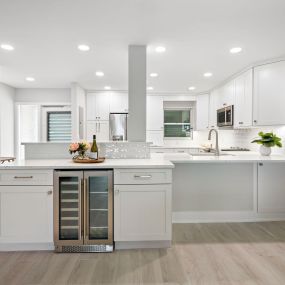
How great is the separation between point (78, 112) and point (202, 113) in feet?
9.75

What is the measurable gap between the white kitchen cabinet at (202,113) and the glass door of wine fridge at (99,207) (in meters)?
4.04

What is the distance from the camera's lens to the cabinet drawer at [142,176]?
7.61 feet

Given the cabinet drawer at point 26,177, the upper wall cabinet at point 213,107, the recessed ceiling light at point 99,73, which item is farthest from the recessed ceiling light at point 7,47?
the upper wall cabinet at point 213,107

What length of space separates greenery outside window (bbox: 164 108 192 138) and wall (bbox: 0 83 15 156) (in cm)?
377

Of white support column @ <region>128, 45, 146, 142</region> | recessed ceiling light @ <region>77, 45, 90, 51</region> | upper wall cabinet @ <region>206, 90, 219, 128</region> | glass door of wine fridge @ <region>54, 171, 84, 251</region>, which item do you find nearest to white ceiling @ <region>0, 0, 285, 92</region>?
recessed ceiling light @ <region>77, 45, 90, 51</region>

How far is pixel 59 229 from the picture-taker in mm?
2303

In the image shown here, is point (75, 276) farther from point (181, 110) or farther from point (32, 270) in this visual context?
point (181, 110)

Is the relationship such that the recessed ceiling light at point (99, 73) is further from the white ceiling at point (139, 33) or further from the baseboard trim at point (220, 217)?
the baseboard trim at point (220, 217)

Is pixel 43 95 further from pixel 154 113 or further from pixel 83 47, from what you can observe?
pixel 83 47

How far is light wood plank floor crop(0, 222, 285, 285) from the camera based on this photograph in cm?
188

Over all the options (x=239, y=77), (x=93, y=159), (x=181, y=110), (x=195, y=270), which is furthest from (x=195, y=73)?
(x=195, y=270)

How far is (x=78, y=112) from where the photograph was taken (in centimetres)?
525

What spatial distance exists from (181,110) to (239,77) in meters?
2.12

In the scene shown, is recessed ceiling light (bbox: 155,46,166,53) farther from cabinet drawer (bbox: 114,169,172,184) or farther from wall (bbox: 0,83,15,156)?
wall (bbox: 0,83,15,156)
